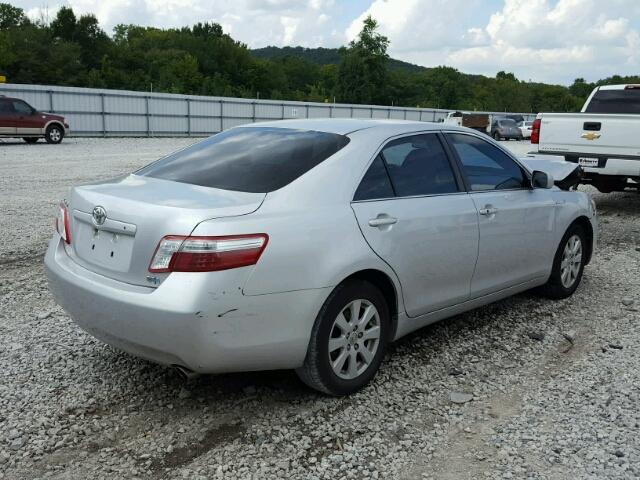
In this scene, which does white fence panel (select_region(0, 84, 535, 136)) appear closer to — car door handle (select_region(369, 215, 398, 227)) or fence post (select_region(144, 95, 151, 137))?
fence post (select_region(144, 95, 151, 137))

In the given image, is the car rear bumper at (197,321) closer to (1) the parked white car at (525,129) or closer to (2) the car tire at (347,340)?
(2) the car tire at (347,340)

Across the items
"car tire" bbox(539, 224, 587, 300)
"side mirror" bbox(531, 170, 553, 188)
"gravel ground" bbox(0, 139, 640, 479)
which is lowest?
"gravel ground" bbox(0, 139, 640, 479)

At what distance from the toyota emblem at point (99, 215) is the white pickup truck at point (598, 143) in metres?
8.46

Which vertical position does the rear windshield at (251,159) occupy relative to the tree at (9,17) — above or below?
below

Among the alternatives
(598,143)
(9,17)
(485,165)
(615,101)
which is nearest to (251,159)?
(485,165)

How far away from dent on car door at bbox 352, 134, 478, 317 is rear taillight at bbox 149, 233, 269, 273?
0.77m

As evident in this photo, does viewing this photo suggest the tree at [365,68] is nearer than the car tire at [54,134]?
No

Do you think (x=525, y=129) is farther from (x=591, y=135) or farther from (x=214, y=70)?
(x=214, y=70)

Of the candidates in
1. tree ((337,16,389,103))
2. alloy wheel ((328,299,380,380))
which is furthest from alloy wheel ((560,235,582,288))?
tree ((337,16,389,103))

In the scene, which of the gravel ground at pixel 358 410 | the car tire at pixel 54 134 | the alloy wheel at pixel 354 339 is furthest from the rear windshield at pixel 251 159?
the car tire at pixel 54 134

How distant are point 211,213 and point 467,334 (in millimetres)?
2486

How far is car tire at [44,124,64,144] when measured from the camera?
23.9 meters

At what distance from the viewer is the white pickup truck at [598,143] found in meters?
9.62

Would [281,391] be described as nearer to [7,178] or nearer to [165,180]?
[165,180]
